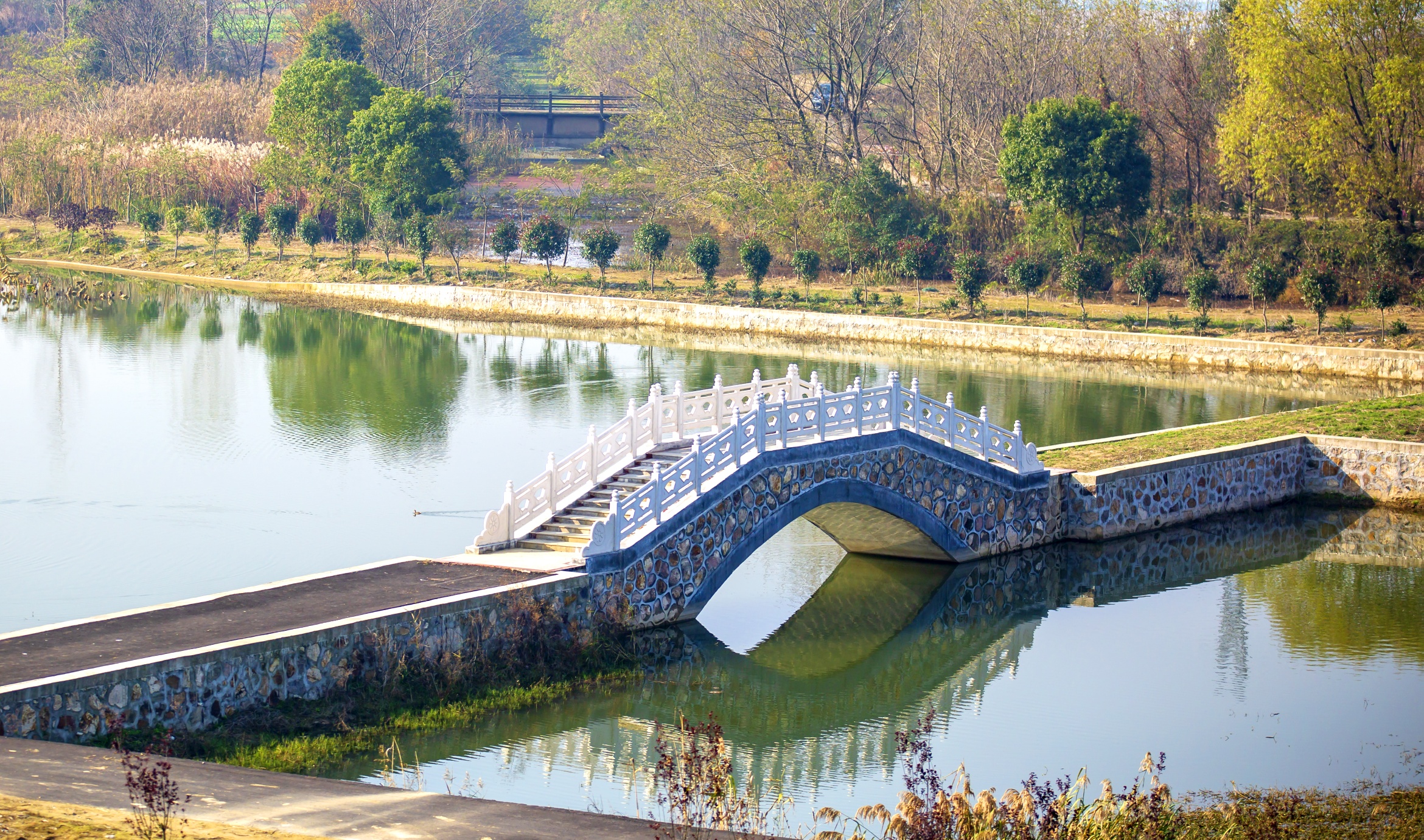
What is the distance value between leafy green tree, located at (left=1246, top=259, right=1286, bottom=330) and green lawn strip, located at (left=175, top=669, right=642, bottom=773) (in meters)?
27.5

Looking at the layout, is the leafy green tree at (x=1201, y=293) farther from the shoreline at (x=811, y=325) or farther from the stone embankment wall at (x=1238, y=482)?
the stone embankment wall at (x=1238, y=482)

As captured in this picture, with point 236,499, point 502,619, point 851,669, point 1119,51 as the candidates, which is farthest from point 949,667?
point 1119,51

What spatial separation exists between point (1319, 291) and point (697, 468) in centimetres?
2398

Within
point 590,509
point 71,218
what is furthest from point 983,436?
point 71,218

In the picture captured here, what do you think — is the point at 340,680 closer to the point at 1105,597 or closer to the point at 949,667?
the point at 949,667

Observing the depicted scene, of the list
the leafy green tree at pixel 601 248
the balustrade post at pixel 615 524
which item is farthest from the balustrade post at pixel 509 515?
the leafy green tree at pixel 601 248

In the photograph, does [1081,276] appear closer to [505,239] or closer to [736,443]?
[505,239]

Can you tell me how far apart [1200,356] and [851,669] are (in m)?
22.1

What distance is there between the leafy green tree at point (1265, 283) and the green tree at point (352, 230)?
26910mm

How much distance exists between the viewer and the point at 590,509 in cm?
1681

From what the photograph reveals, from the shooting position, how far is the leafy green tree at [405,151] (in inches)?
1962

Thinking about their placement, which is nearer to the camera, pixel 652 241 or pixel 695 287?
pixel 695 287

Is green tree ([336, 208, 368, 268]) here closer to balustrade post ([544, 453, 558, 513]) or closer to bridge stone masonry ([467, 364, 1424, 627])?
bridge stone masonry ([467, 364, 1424, 627])

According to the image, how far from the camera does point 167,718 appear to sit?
37.8ft
